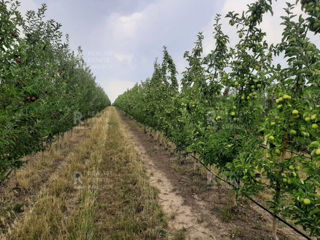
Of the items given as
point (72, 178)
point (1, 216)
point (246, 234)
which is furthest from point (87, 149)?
point (246, 234)

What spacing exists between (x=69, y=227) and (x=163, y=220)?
207 centimetres

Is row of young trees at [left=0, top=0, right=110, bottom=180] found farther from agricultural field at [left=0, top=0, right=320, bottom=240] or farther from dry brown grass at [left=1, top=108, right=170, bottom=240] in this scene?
dry brown grass at [left=1, top=108, right=170, bottom=240]

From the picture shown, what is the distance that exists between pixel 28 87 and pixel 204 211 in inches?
197

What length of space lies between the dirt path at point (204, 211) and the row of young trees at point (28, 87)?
384 centimetres

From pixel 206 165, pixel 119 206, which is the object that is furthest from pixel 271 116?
pixel 119 206

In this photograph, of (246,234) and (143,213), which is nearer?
(246,234)

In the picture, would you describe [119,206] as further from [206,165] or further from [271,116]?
[271,116]

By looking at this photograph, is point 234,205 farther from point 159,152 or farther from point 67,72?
point 67,72

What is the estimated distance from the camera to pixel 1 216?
421 centimetres

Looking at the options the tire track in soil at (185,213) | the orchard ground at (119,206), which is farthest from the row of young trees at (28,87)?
the tire track in soil at (185,213)

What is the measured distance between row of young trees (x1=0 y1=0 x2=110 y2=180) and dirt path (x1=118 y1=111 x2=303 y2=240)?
3837mm

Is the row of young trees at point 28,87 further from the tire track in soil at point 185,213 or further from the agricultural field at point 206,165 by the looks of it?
the tire track in soil at point 185,213

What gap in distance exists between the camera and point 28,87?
3545 mm

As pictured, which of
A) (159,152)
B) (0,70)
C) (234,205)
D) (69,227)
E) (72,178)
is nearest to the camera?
(0,70)
